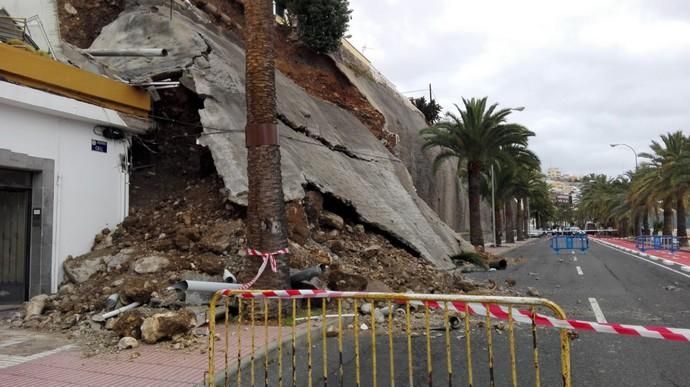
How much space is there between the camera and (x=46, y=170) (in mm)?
9969

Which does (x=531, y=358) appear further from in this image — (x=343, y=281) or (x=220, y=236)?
(x=220, y=236)

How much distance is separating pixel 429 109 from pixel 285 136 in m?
32.1

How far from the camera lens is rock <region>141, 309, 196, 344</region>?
22.5ft

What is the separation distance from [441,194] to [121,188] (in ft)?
99.1

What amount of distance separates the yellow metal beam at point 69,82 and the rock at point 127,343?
5.66 metres

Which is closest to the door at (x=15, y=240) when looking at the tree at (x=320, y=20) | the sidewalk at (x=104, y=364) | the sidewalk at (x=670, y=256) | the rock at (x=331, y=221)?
the sidewalk at (x=104, y=364)

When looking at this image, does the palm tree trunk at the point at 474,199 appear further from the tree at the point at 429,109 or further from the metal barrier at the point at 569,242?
the tree at the point at 429,109

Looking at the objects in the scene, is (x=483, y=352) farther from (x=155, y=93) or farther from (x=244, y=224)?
(x=155, y=93)

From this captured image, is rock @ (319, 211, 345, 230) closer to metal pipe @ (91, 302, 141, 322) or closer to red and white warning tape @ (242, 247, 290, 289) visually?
red and white warning tape @ (242, 247, 290, 289)

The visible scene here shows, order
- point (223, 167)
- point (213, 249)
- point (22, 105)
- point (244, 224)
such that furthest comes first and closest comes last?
point (223, 167) → point (244, 224) → point (213, 249) → point (22, 105)

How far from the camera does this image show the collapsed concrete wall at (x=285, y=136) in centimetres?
1242

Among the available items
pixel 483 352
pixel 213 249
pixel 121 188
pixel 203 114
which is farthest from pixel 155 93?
pixel 483 352

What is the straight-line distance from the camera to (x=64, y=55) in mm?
13625

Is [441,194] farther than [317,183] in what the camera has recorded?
Yes
